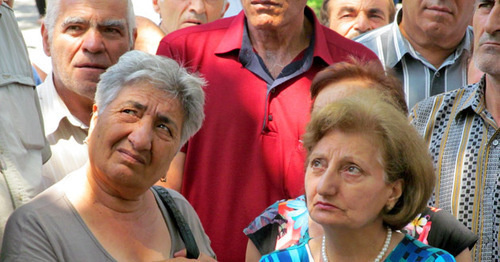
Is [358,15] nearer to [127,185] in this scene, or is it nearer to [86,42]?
[86,42]

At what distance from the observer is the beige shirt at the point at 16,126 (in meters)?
3.33

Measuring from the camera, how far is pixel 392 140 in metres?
3.04

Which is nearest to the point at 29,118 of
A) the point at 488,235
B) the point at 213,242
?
the point at 213,242

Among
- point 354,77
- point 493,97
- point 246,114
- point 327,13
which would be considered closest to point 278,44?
point 246,114

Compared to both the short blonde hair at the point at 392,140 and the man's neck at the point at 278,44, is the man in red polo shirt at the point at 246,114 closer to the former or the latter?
the man's neck at the point at 278,44

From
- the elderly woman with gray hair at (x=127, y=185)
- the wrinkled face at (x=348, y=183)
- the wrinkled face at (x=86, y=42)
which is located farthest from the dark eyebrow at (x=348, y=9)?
the wrinkled face at (x=348, y=183)

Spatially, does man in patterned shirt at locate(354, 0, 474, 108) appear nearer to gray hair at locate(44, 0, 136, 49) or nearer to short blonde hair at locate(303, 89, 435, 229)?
gray hair at locate(44, 0, 136, 49)

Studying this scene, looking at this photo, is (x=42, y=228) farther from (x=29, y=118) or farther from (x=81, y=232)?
(x=29, y=118)

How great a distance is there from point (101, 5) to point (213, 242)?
143 centimetres

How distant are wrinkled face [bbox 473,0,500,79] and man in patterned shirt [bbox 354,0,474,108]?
0.89 meters

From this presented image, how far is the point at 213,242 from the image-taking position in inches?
159

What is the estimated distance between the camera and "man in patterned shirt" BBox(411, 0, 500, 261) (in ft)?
12.6

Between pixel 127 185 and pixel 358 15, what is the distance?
3.35 meters

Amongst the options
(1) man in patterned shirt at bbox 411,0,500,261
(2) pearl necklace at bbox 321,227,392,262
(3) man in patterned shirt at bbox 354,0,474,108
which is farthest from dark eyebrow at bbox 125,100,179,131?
(3) man in patterned shirt at bbox 354,0,474,108
